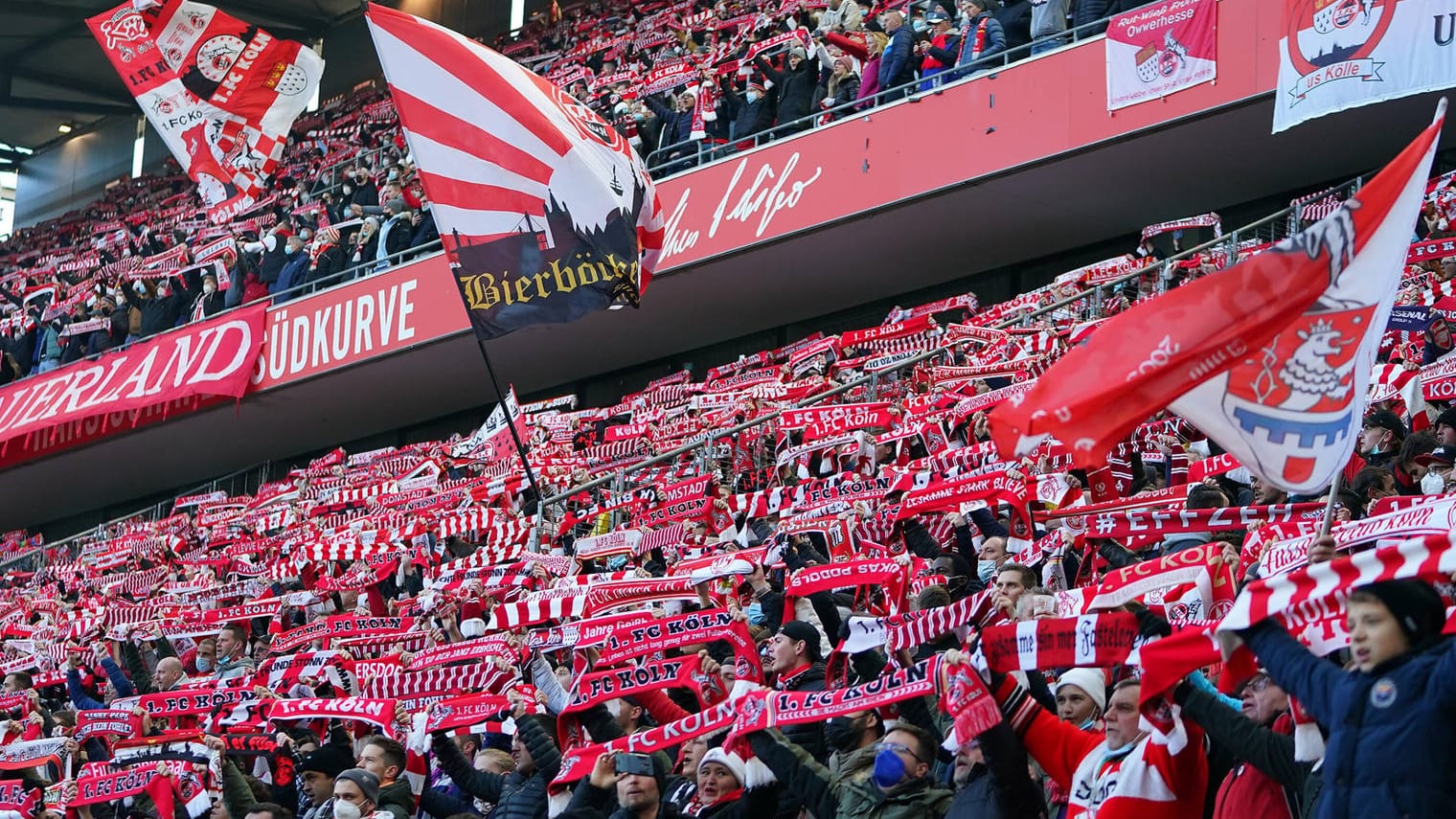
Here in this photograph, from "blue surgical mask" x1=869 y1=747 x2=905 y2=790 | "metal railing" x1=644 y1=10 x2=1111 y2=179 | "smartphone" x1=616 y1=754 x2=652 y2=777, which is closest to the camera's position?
"blue surgical mask" x1=869 y1=747 x2=905 y2=790

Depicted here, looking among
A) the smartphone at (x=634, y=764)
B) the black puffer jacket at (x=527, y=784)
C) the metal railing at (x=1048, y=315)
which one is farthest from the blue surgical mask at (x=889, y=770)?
the metal railing at (x=1048, y=315)

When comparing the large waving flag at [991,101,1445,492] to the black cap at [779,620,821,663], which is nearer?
the large waving flag at [991,101,1445,492]

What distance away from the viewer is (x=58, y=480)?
26.7 m

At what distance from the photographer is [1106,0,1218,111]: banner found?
14.7 meters

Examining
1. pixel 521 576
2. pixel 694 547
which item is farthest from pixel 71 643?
pixel 694 547

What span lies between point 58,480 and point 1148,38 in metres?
18.0

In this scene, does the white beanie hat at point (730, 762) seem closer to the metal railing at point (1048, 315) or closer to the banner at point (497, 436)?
the banner at point (497, 436)

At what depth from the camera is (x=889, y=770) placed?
5.23 metres

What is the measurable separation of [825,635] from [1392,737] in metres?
3.54

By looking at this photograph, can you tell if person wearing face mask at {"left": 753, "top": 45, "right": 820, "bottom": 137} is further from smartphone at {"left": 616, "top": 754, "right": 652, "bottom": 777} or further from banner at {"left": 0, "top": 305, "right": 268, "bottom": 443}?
smartphone at {"left": 616, "top": 754, "right": 652, "bottom": 777}

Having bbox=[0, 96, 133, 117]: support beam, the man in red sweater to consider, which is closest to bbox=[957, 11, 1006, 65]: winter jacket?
the man in red sweater

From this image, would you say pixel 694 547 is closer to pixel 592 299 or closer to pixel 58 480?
pixel 592 299

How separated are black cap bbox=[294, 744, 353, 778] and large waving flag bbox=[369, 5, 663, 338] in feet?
7.89

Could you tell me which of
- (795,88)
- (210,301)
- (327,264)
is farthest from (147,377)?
(795,88)
